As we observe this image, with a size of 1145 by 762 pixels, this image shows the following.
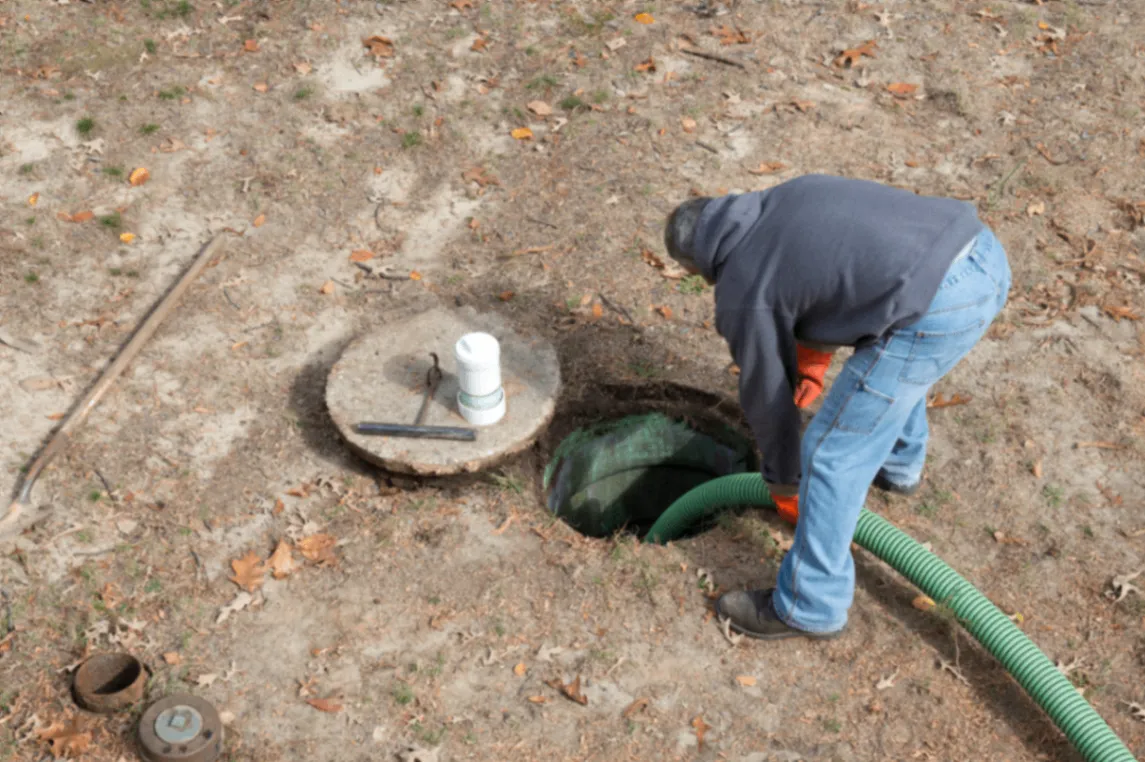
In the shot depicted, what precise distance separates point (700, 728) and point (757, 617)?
0.59 metres

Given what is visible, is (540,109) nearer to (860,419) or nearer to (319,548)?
(319,548)

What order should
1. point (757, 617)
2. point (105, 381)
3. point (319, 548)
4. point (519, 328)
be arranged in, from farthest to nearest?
point (519, 328) < point (105, 381) < point (319, 548) < point (757, 617)

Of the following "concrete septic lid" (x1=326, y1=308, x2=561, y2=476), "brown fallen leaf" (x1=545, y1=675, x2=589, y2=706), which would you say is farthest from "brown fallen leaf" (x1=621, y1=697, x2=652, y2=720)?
"concrete septic lid" (x1=326, y1=308, x2=561, y2=476)

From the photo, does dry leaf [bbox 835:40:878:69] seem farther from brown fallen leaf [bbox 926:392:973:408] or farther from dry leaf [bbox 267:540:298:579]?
dry leaf [bbox 267:540:298:579]

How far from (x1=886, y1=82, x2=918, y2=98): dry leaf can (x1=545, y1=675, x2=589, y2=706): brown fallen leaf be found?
5.67m

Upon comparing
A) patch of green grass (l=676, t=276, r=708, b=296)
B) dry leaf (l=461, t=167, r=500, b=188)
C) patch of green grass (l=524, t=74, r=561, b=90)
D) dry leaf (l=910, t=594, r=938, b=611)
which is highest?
patch of green grass (l=524, t=74, r=561, b=90)

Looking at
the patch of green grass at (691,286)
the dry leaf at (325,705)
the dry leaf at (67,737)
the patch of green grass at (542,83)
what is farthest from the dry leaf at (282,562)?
the patch of green grass at (542,83)

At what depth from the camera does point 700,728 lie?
4660 mm

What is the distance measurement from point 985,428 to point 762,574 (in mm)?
1719

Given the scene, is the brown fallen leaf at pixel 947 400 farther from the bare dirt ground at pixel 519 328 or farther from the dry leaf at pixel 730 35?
the dry leaf at pixel 730 35

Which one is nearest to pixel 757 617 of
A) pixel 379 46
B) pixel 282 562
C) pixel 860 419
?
pixel 860 419

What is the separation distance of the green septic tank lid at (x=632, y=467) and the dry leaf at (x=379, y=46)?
3867 millimetres

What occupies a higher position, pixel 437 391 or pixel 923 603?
pixel 437 391

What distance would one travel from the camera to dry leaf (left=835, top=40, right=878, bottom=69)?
861cm
